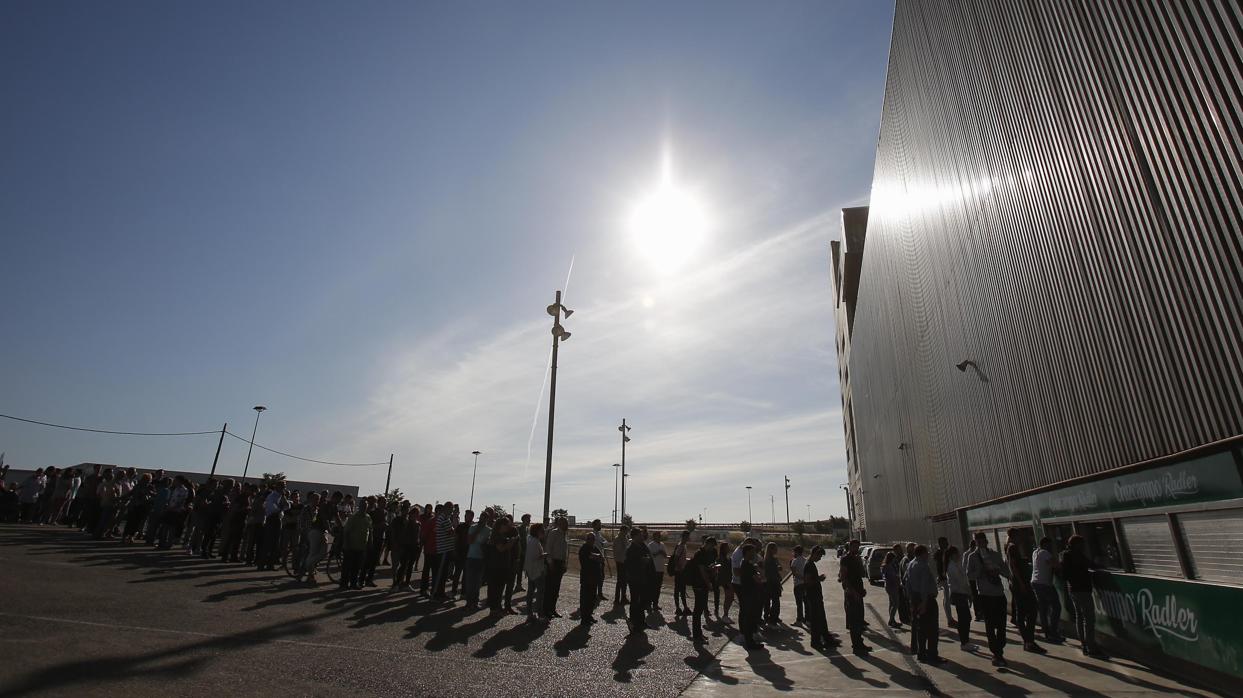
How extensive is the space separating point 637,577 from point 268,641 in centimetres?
616

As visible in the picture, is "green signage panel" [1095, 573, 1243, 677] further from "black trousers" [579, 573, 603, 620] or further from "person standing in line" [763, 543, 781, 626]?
"black trousers" [579, 573, 603, 620]

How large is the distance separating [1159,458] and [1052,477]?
4234 mm

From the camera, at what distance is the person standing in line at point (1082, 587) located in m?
9.47

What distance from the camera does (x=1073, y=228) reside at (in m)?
10.6

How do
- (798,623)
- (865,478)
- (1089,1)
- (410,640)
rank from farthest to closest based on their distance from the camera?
(865,478), (798,623), (1089,1), (410,640)

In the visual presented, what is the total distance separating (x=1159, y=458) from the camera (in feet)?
28.7

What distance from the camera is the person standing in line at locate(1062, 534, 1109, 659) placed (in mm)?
9469

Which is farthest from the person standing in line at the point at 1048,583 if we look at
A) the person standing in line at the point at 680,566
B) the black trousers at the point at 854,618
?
the person standing in line at the point at 680,566

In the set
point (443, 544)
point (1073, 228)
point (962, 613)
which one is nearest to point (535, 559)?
point (443, 544)

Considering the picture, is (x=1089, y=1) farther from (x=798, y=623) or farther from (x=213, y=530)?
(x=213, y=530)

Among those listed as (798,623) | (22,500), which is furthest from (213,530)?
(798,623)

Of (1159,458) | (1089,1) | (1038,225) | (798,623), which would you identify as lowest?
(798,623)

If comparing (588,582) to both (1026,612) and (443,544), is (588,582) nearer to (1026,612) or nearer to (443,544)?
(443,544)

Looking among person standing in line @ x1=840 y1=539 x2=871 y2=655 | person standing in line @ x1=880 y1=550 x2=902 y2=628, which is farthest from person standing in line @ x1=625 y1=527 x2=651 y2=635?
person standing in line @ x1=880 y1=550 x2=902 y2=628
